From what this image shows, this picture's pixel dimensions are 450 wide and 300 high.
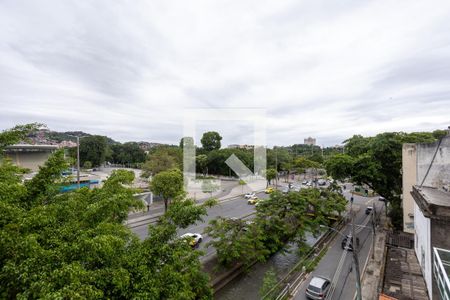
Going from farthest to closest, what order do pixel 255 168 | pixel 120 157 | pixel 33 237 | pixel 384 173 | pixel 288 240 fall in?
pixel 120 157 → pixel 255 168 → pixel 384 173 → pixel 288 240 → pixel 33 237

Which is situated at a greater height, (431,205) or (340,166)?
(340,166)

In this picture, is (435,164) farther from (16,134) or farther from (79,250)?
(16,134)

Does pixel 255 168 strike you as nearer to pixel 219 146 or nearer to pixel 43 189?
pixel 219 146

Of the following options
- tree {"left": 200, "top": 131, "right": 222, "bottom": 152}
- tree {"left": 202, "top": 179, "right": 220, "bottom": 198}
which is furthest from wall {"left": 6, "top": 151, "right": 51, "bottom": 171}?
tree {"left": 200, "top": 131, "right": 222, "bottom": 152}

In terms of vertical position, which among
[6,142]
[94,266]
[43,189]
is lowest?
[94,266]

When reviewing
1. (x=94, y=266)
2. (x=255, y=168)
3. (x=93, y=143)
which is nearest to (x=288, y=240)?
(x=94, y=266)

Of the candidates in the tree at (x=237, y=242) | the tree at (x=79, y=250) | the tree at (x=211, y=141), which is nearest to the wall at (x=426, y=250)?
the tree at (x=237, y=242)

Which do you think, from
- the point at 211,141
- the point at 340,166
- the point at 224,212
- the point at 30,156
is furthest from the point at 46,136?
the point at 340,166
